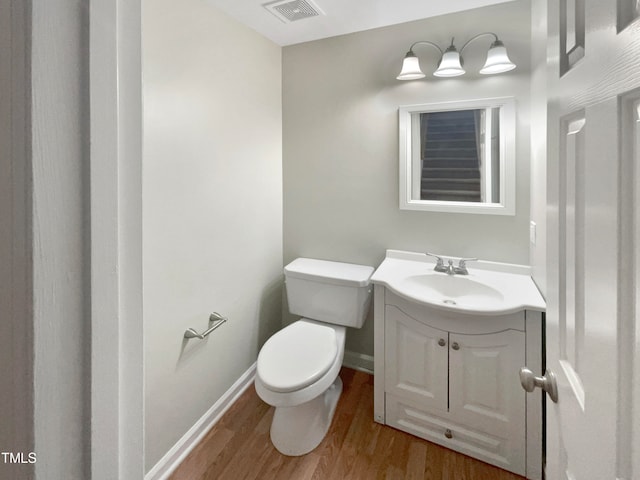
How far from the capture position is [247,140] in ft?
6.52

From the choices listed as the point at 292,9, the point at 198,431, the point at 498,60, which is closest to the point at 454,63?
the point at 498,60

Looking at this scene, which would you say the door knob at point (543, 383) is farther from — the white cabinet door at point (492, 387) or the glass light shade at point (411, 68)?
the glass light shade at point (411, 68)

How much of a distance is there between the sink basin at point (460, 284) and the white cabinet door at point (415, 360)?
165mm

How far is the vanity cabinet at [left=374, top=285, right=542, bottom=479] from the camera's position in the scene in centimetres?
146

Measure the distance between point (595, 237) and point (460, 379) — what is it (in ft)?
4.23

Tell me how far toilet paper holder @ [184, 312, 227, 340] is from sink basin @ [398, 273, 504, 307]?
3.16ft

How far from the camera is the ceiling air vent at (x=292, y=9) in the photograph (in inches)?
66.6

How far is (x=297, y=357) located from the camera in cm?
169

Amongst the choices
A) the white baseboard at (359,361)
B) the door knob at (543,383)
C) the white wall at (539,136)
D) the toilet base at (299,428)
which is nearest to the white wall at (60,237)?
the door knob at (543,383)

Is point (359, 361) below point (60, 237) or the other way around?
below

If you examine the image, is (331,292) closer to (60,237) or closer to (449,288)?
(449,288)

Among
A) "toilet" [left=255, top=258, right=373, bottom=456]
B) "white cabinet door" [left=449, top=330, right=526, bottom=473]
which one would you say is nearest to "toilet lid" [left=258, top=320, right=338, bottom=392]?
"toilet" [left=255, top=258, right=373, bottom=456]

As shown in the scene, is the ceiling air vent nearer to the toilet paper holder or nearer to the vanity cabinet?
the vanity cabinet

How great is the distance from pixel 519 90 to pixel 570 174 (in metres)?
1.36
